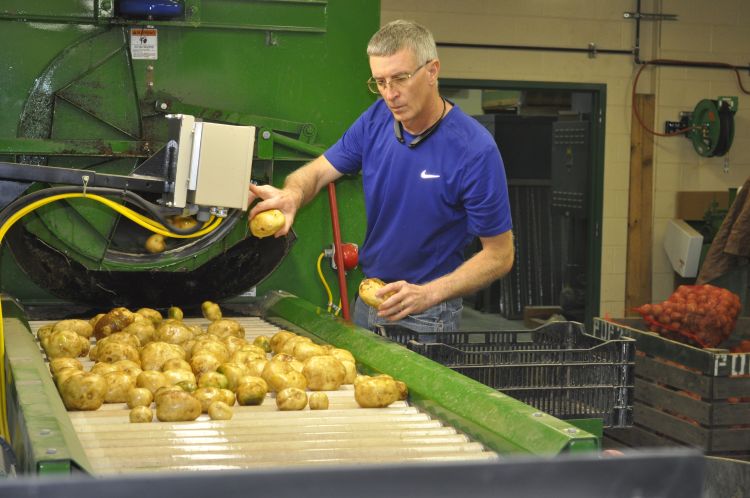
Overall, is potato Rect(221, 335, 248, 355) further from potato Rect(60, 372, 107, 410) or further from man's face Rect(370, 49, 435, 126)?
man's face Rect(370, 49, 435, 126)

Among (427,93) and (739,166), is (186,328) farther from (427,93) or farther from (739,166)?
(739,166)

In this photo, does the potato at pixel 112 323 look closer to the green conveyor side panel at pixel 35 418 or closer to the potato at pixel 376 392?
the green conveyor side panel at pixel 35 418

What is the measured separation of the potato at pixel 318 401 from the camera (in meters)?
2.25

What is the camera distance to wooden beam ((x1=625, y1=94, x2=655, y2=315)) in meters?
7.46

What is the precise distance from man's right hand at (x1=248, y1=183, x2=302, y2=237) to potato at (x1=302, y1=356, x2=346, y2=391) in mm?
732

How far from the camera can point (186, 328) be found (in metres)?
2.87

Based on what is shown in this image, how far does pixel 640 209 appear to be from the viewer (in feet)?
24.6

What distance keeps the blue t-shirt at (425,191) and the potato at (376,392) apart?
94 cm

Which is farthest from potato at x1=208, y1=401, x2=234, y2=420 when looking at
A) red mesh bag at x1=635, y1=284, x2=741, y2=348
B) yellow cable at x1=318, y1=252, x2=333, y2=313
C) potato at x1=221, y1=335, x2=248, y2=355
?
red mesh bag at x1=635, y1=284, x2=741, y2=348

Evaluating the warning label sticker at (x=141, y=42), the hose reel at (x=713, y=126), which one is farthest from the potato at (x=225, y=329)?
the hose reel at (x=713, y=126)

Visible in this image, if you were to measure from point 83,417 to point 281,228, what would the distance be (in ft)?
3.47

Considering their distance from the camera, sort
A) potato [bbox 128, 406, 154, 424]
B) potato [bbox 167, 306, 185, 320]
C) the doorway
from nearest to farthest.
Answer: potato [bbox 128, 406, 154, 424] → potato [bbox 167, 306, 185, 320] → the doorway

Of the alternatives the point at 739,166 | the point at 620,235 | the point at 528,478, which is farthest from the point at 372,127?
→ the point at 739,166

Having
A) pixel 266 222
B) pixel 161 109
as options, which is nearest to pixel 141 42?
pixel 161 109
